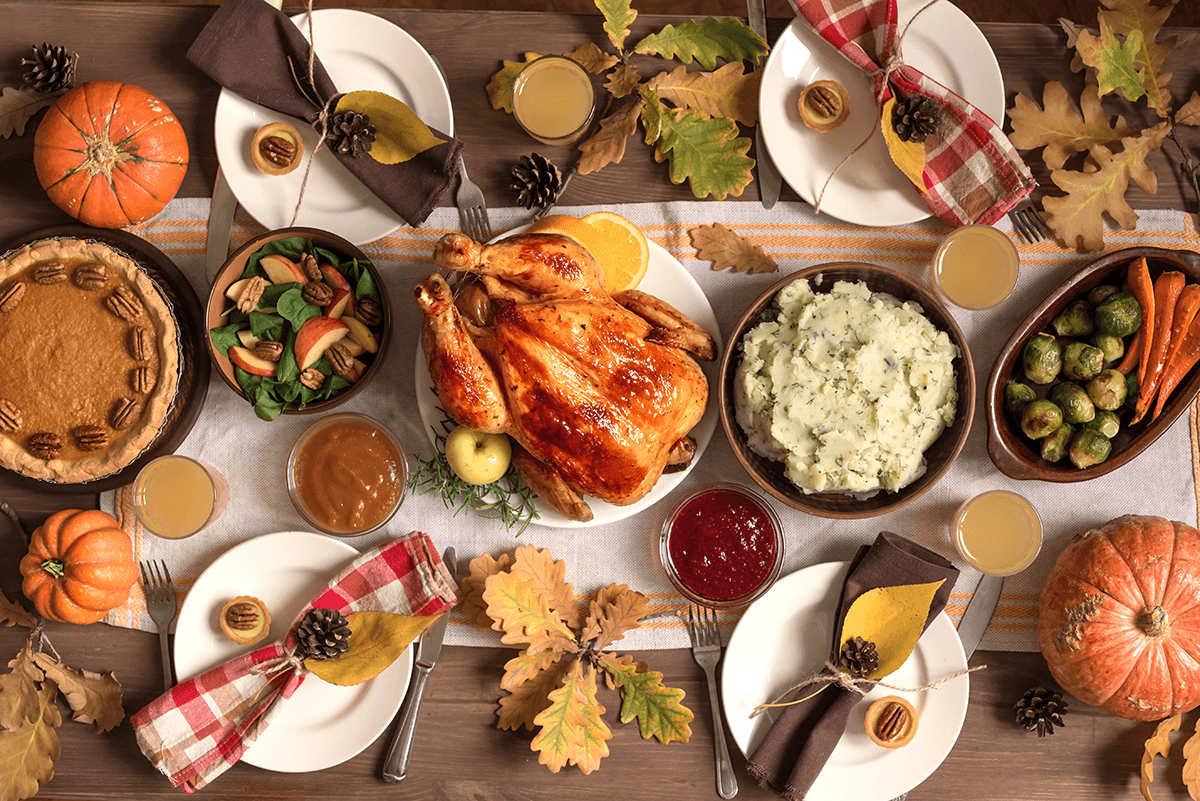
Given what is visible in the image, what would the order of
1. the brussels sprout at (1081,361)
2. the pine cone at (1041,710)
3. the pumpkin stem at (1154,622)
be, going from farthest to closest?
the pine cone at (1041,710) → the brussels sprout at (1081,361) → the pumpkin stem at (1154,622)

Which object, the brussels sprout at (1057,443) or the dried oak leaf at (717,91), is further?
the dried oak leaf at (717,91)

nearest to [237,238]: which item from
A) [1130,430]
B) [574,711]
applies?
[574,711]

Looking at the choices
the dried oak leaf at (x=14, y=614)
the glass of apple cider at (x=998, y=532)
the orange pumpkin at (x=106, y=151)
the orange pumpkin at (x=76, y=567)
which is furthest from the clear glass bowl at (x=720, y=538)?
the dried oak leaf at (x=14, y=614)

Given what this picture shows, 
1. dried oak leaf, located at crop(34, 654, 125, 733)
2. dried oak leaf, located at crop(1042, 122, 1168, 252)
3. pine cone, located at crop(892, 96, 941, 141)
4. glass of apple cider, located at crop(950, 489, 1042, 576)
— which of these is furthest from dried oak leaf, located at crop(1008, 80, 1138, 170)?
dried oak leaf, located at crop(34, 654, 125, 733)

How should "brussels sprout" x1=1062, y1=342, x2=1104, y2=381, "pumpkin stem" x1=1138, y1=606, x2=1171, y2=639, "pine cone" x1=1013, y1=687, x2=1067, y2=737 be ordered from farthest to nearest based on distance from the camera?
1. "pine cone" x1=1013, y1=687, x2=1067, y2=737
2. "brussels sprout" x1=1062, y1=342, x2=1104, y2=381
3. "pumpkin stem" x1=1138, y1=606, x2=1171, y2=639

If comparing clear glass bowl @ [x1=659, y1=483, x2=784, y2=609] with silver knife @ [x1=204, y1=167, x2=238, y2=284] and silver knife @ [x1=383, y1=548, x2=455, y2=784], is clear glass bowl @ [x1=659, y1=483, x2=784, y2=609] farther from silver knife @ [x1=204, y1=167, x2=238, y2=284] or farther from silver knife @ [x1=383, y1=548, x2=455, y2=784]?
silver knife @ [x1=204, y1=167, x2=238, y2=284]

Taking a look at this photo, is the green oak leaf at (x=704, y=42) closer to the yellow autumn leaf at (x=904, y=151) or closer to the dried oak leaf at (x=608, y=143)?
the dried oak leaf at (x=608, y=143)
